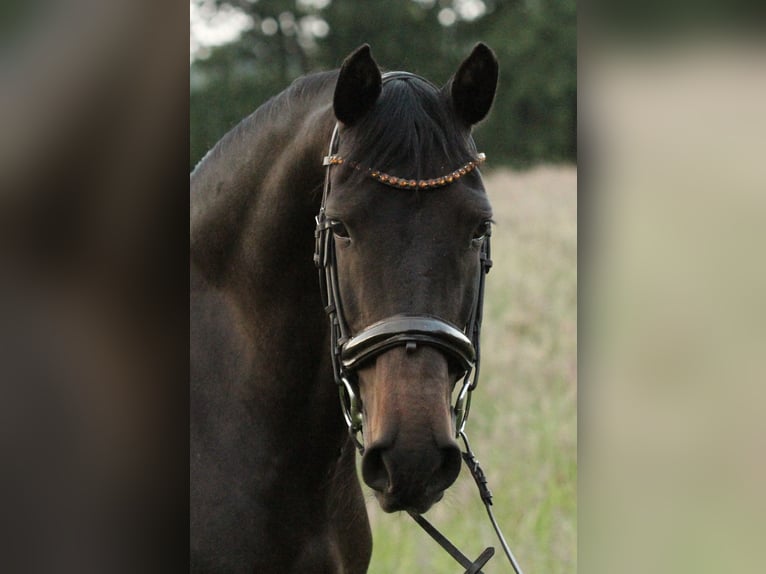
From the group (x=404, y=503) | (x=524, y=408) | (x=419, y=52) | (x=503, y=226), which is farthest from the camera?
(x=503, y=226)

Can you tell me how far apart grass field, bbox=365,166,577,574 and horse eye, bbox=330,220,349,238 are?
66cm

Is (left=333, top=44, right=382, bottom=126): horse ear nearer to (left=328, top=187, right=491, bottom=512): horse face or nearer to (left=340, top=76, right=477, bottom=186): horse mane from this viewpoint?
(left=340, top=76, right=477, bottom=186): horse mane

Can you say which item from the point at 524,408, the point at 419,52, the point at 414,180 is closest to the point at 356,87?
the point at 414,180

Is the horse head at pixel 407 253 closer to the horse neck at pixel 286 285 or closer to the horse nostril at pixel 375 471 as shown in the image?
the horse nostril at pixel 375 471

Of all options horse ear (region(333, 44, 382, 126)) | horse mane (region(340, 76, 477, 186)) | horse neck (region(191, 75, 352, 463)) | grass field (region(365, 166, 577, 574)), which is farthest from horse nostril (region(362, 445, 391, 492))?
horse ear (region(333, 44, 382, 126))

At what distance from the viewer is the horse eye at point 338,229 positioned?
188 cm

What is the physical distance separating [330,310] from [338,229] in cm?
19

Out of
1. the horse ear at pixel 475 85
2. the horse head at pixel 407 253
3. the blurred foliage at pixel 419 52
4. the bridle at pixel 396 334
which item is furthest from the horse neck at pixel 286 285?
the blurred foliage at pixel 419 52

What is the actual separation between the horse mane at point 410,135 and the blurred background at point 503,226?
0.97 m

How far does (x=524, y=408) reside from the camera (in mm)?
5707

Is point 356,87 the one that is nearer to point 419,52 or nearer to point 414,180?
point 414,180

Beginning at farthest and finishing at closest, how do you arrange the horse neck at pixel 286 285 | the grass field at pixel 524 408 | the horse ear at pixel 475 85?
the grass field at pixel 524 408, the horse neck at pixel 286 285, the horse ear at pixel 475 85
